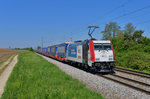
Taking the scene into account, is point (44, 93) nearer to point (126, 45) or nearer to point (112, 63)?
point (112, 63)

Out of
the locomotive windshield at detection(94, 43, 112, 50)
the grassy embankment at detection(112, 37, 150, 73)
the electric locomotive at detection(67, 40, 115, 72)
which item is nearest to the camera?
the electric locomotive at detection(67, 40, 115, 72)

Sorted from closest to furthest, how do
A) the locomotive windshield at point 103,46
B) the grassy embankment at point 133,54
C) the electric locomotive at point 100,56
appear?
the electric locomotive at point 100,56 → the locomotive windshield at point 103,46 → the grassy embankment at point 133,54

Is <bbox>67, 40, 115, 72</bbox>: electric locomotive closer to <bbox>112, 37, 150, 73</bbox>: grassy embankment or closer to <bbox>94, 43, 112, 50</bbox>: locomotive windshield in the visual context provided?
<bbox>94, 43, 112, 50</bbox>: locomotive windshield

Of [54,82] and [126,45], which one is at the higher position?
[126,45]

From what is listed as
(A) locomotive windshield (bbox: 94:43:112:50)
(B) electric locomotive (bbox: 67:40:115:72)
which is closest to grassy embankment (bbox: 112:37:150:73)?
(B) electric locomotive (bbox: 67:40:115:72)

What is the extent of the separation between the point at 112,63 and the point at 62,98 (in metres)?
8.63

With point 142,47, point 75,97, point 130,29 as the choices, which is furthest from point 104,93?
point 130,29

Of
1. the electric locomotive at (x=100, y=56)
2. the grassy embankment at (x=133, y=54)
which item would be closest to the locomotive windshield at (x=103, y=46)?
the electric locomotive at (x=100, y=56)

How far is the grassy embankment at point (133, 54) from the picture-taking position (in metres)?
16.5

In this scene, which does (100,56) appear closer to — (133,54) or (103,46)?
(103,46)

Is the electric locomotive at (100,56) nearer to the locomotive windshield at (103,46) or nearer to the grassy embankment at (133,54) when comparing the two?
the locomotive windshield at (103,46)

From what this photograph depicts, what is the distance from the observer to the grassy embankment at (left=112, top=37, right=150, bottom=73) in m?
16.5

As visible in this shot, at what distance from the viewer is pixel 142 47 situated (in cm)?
2370

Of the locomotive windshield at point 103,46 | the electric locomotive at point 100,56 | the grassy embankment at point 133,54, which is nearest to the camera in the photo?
the electric locomotive at point 100,56
